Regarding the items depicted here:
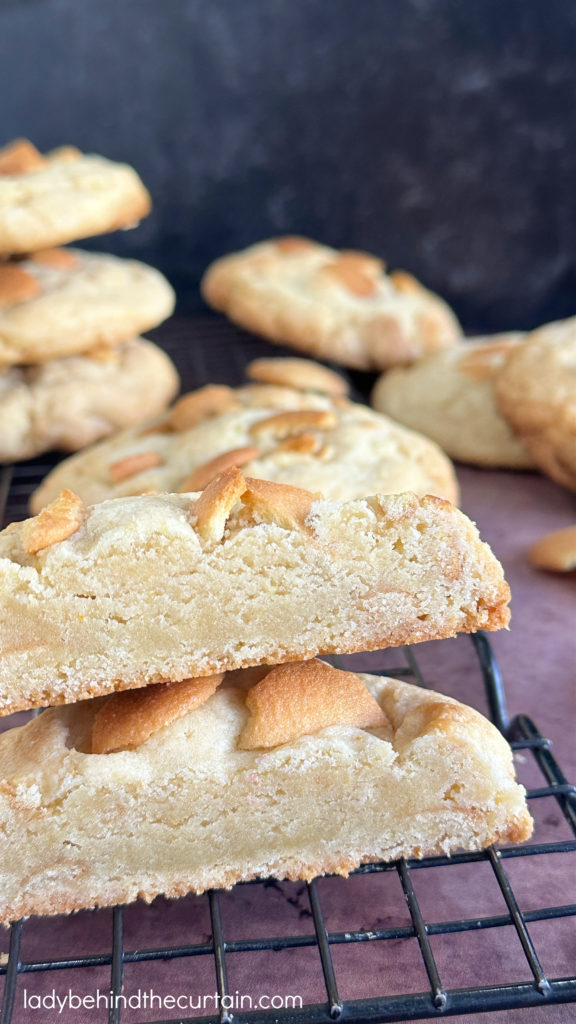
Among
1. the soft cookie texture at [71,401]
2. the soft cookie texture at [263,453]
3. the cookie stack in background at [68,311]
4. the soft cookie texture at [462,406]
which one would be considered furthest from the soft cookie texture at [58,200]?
the soft cookie texture at [462,406]

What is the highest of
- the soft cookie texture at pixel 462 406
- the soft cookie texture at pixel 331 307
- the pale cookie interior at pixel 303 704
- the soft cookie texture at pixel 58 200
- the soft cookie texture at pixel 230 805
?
the soft cookie texture at pixel 58 200

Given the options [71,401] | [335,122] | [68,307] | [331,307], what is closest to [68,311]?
[68,307]

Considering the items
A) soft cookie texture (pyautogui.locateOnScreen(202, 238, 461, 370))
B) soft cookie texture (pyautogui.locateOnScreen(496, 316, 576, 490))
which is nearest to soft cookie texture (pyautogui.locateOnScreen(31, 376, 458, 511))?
soft cookie texture (pyautogui.locateOnScreen(496, 316, 576, 490))

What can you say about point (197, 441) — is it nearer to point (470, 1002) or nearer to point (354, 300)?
point (354, 300)

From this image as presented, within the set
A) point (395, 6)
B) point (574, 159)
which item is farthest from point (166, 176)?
point (574, 159)

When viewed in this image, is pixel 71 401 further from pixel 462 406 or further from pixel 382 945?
pixel 382 945

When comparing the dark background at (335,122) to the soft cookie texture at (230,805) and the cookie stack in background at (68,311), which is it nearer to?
the cookie stack in background at (68,311)

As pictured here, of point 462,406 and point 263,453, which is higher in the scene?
point 263,453
